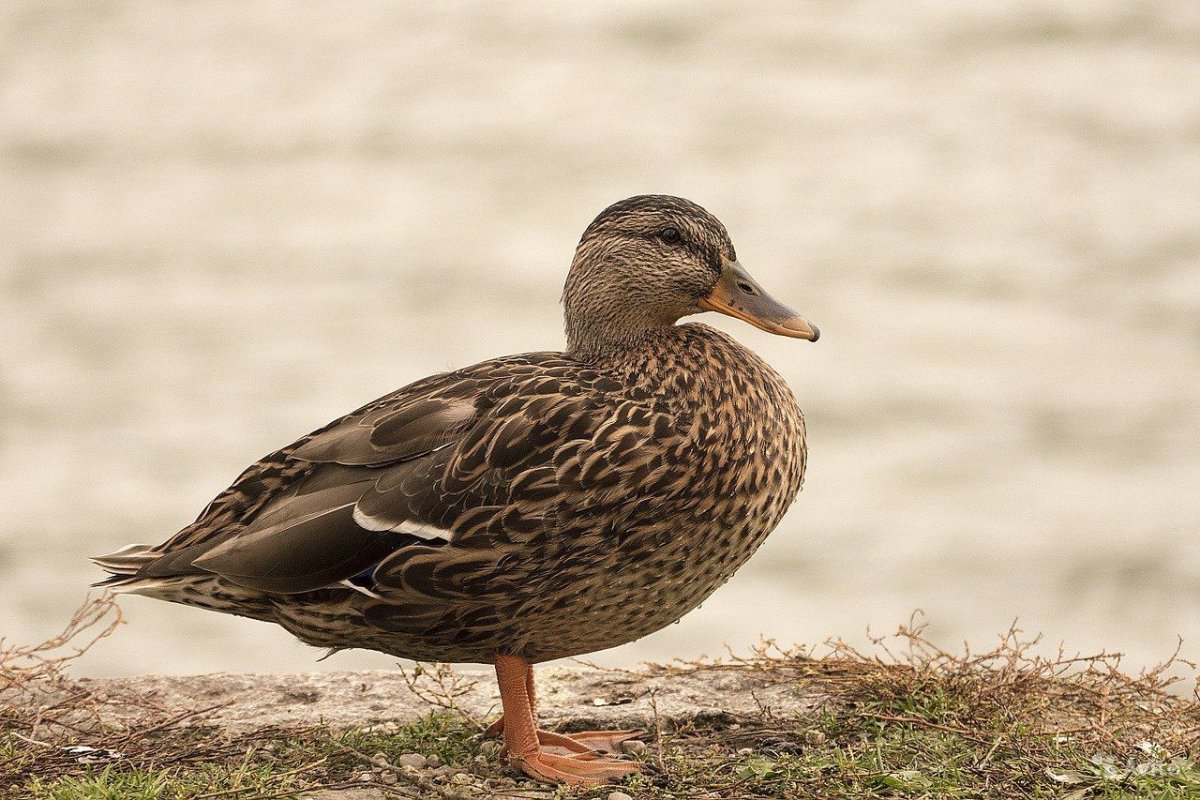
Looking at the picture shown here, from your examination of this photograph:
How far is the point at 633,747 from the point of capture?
4.49 meters

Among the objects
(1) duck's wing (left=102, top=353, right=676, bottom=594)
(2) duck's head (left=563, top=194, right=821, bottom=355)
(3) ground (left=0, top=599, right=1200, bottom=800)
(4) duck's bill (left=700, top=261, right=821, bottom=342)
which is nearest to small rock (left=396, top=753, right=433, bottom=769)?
(3) ground (left=0, top=599, right=1200, bottom=800)

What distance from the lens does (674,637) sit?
952cm

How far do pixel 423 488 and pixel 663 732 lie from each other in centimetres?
102

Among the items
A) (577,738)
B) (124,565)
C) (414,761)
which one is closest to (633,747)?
(577,738)

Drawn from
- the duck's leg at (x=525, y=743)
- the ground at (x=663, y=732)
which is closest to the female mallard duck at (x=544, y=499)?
the duck's leg at (x=525, y=743)

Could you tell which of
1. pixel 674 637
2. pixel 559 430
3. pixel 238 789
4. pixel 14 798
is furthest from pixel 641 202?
pixel 674 637

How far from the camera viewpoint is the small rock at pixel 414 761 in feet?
14.3

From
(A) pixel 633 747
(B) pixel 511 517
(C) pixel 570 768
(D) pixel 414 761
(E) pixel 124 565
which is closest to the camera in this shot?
(B) pixel 511 517

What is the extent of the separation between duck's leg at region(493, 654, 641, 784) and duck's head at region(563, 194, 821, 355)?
3.01 ft

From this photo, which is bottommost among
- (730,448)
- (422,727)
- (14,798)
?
(14,798)

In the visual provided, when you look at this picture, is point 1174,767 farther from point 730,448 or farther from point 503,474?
point 503,474

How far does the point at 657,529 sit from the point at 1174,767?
4.63 ft

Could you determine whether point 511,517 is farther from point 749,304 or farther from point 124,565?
point 124,565

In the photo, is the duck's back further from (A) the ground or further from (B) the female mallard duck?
(A) the ground
